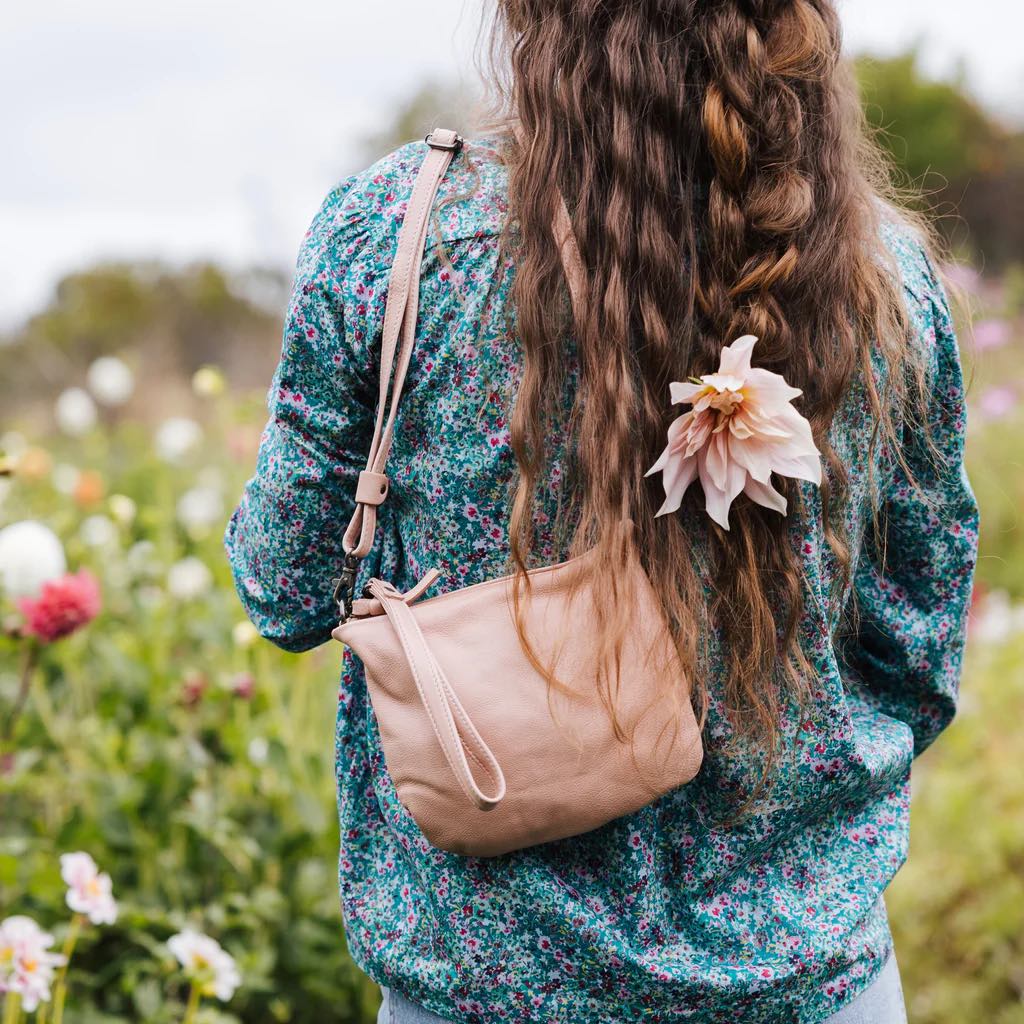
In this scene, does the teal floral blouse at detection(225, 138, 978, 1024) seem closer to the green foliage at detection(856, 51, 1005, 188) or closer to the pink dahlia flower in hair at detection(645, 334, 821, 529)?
the pink dahlia flower in hair at detection(645, 334, 821, 529)

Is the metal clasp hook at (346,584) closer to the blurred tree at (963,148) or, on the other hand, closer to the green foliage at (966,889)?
the green foliage at (966,889)

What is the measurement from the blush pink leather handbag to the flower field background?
491 millimetres

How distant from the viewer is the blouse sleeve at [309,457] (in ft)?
3.24

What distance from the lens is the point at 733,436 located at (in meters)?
0.91

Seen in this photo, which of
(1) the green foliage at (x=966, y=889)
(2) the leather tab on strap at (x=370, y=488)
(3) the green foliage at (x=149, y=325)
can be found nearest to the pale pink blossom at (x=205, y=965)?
(2) the leather tab on strap at (x=370, y=488)

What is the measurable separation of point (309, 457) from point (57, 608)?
3.01 ft

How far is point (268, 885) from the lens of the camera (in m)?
2.00

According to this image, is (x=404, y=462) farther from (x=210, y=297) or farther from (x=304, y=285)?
(x=210, y=297)

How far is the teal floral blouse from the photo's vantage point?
97 cm

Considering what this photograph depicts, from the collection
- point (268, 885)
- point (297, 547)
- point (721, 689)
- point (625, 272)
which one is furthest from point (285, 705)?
point (625, 272)

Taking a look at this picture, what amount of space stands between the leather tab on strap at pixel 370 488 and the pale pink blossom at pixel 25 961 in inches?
34.7

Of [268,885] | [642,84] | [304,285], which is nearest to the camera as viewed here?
[642,84]

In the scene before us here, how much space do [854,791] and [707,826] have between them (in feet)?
0.52

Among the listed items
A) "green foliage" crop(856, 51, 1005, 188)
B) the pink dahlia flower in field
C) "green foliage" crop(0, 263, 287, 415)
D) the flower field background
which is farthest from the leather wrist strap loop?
"green foliage" crop(856, 51, 1005, 188)
